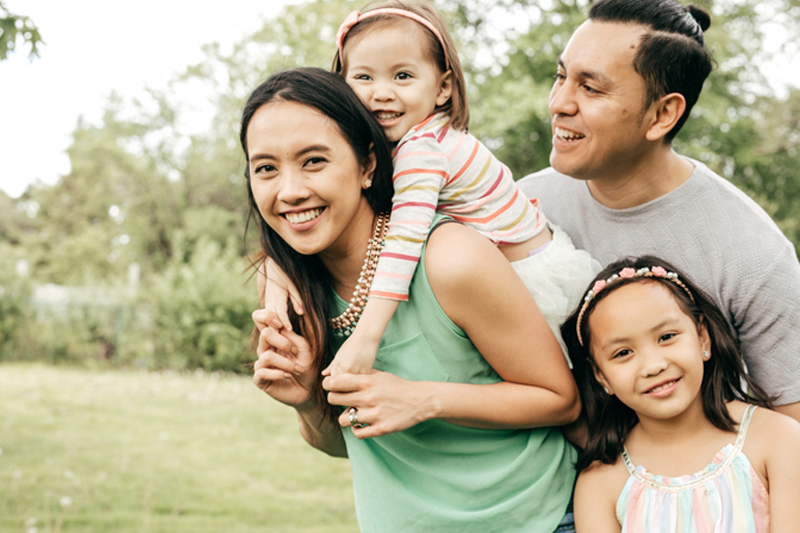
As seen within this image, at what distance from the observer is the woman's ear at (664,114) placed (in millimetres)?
2594

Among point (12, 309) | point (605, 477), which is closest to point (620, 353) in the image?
point (605, 477)

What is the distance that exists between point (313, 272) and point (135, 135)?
25868 millimetres

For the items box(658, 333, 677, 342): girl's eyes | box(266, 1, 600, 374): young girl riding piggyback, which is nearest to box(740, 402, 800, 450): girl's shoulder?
box(658, 333, 677, 342): girl's eyes

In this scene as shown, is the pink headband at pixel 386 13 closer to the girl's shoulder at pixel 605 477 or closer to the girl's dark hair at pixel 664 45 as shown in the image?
the girl's dark hair at pixel 664 45

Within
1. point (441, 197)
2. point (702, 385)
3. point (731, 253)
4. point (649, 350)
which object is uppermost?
point (441, 197)

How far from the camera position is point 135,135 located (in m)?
26.0

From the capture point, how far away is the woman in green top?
1998 mm

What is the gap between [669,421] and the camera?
7.43 ft

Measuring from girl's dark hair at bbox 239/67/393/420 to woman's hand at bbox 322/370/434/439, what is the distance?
0.31 metres

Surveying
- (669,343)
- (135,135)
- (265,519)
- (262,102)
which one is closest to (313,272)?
(262,102)

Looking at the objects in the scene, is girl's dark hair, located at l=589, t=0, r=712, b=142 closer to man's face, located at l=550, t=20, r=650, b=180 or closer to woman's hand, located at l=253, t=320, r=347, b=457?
man's face, located at l=550, t=20, r=650, b=180

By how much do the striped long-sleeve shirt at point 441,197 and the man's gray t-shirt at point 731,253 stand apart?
35cm

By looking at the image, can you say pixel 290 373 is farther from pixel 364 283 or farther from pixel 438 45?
pixel 438 45

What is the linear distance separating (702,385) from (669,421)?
172 millimetres
